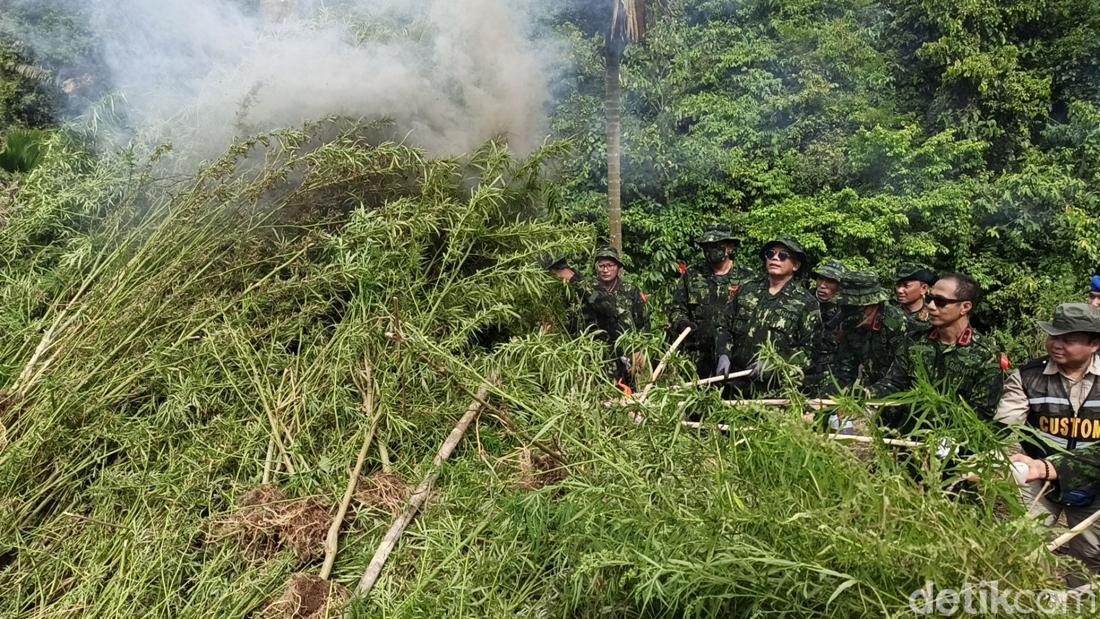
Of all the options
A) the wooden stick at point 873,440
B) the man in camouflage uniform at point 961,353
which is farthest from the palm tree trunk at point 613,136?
the wooden stick at point 873,440

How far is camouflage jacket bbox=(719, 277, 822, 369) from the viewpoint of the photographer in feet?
13.9

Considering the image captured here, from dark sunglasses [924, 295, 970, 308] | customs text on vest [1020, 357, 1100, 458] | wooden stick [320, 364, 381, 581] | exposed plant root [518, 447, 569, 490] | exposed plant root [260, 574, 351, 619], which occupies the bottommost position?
exposed plant root [260, 574, 351, 619]

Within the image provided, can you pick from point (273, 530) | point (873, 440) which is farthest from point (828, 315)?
point (273, 530)

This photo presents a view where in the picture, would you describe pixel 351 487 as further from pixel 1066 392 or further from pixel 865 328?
pixel 865 328

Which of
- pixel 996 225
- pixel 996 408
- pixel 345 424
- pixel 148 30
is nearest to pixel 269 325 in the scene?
pixel 345 424

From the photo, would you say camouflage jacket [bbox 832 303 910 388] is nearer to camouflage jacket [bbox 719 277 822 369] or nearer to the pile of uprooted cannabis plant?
camouflage jacket [bbox 719 277 822 369]

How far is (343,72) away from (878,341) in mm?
3612

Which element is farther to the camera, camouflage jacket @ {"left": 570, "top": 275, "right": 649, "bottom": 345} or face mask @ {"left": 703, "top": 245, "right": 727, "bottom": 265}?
face mask @ {"left": 703, "top": 245, "right": 727, "bottom": 265}

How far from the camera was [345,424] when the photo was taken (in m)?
3.33

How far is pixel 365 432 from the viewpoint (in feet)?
10.6

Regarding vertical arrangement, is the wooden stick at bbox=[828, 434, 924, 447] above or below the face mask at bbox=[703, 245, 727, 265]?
above

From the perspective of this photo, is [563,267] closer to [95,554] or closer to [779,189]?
[95,554]

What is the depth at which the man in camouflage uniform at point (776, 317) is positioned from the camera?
4.25 metres

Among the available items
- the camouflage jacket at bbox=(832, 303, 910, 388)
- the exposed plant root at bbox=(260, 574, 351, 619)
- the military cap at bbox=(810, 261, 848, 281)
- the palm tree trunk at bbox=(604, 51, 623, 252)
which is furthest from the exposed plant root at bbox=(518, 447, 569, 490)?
the palm tree trunk at bbox=(604, 51, 623, 252)
